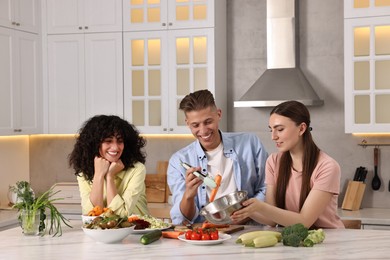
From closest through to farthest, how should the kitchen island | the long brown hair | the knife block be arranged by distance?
the kitchen island → the long brown hair → the knife block

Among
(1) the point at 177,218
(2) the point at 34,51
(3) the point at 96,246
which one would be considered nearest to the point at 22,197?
(3) the point at 96,246

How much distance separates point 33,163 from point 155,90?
1584 millimetres

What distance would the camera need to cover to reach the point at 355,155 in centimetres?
545

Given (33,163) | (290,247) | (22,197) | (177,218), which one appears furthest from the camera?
(33,163)

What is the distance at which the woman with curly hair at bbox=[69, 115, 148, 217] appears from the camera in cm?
364

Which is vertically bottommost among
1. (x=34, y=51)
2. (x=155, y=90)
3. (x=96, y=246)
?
(x=96, y=246)

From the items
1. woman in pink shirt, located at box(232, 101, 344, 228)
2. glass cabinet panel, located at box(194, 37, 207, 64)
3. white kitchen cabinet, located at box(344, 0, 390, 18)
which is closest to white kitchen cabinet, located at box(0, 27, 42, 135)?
glass cabinet panel, located at box(194, 37, 207, 64)

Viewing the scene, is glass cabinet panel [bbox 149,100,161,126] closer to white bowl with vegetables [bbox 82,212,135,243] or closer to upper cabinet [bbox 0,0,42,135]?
upper cabinet [bbox 0,0,42,135]

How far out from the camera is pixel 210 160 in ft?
12.2

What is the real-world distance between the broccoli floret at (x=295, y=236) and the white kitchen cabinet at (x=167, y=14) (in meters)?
2.81

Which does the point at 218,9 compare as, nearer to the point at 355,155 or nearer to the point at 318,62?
the point at 318,62

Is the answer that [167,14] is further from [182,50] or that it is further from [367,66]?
[367,66]

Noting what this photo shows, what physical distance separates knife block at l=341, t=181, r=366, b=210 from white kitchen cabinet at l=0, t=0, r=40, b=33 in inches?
119

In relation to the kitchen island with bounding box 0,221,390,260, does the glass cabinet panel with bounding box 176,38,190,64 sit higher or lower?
higher
